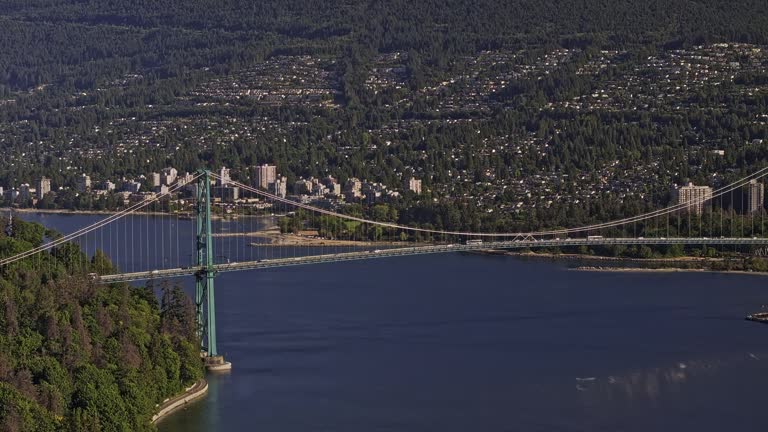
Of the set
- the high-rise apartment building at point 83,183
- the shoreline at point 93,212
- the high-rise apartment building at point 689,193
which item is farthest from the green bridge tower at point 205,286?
the high-rise apartment building at point 83,183

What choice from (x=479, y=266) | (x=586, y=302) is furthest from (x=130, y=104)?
(x=586, y=302)

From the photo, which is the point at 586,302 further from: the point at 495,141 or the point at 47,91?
the point at 47,91

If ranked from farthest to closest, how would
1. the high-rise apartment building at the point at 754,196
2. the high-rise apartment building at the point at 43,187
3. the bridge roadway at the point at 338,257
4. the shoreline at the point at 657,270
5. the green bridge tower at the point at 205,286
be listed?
the high-rise apartment building at the point at 43,187
the high-rise apartment building at the point at 754,196
the shoreline at the point at 657,270
the bridge roadway at the point at 338,257
the green bridge tower at the point at 205,286

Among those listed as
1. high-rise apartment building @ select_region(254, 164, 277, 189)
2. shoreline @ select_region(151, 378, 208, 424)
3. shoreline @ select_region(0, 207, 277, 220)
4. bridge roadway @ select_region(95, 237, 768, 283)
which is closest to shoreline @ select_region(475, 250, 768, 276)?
bridge roadway @ select_region(95, 237, 768, 283)

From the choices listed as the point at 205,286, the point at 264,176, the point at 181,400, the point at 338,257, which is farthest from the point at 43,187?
the point at 181,400

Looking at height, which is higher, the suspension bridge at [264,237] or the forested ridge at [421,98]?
the forested ridge at [421,98]

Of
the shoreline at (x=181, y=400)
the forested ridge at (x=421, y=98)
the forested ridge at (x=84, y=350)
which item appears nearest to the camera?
the forested ridge at (x=84, y=350)

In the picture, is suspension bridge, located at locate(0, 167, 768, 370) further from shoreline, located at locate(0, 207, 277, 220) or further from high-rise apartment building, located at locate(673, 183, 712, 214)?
high-rise apartment building, located at locate(673, 183, 712, 214)

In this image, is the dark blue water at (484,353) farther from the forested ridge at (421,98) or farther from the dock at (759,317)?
the forested ridge at (421,98)

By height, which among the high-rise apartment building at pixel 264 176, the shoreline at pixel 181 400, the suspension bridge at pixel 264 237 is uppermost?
the high-rise apartment building at pixel 264 176
